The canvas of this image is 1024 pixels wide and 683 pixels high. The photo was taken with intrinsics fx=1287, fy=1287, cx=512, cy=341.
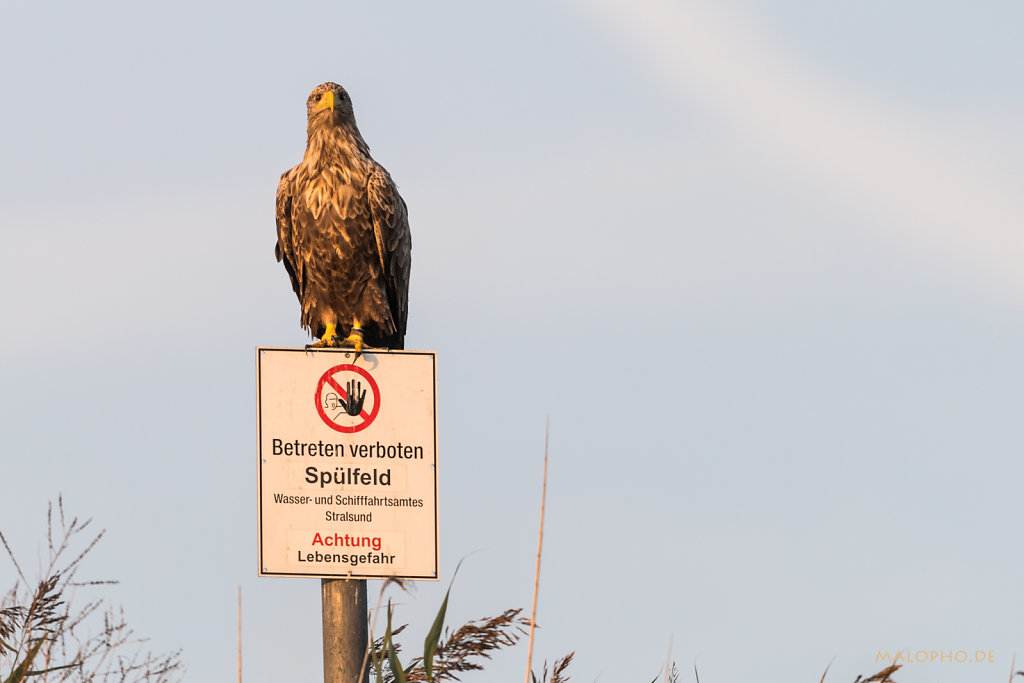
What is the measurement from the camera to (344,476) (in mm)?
4578

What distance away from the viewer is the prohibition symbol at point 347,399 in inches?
184

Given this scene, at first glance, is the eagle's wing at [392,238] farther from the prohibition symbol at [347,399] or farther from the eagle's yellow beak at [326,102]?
the prohibition symbol at [347,399]

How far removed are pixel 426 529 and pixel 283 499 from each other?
52 centimetres

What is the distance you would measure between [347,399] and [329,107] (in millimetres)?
2925

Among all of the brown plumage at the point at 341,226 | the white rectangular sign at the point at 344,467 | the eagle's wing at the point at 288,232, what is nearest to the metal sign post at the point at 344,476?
the white rectangular sign at the point at 344,467

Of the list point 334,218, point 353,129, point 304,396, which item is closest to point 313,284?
point 334,218

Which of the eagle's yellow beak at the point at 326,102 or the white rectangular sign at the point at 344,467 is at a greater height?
the eagle's yellow beak at the point at 326,102

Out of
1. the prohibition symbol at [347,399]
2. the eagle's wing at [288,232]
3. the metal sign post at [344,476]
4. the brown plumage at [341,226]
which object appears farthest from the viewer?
the eagle's wing at [288,232]

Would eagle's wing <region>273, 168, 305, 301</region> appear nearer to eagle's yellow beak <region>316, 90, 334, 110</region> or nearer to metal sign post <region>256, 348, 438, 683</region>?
eagle's yellow beak <region>316, 90, 334, 110</region>

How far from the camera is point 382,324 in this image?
721 cm

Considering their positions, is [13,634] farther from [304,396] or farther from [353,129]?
[353,129]

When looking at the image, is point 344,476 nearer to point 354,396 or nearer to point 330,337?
point 354,396

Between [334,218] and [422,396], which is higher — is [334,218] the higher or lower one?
the higher one

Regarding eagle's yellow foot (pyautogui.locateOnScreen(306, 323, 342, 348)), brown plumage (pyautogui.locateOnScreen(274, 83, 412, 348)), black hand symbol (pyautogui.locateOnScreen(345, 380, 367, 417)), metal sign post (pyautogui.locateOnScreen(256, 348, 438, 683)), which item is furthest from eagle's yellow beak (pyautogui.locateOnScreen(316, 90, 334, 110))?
black hand symbol (pyautogui.locateOnScreen(345, 380, 367, 417))
